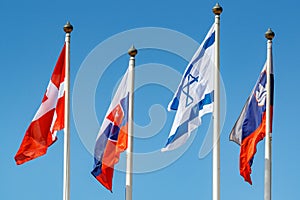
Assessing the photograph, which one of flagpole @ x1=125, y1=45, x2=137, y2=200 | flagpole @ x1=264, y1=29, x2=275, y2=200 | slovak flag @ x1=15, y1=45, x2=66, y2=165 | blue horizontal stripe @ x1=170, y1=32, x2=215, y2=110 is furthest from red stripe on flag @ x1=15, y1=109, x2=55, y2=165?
flagpole @ x1=264, y1=29, x2=275, y2=200

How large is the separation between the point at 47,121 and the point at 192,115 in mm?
4978

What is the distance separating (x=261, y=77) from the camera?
1206 inches

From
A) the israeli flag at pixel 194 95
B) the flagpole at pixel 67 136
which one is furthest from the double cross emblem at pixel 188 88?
the flagpole at pixel 67 136

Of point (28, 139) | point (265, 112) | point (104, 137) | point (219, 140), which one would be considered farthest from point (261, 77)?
point (28, 139)

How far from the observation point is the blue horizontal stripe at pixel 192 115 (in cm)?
2919

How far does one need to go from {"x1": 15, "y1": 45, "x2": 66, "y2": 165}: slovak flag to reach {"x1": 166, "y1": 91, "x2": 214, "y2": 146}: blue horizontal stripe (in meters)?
4.21

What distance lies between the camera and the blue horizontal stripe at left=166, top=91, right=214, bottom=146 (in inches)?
1149

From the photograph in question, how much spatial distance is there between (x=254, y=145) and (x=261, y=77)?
216 cm

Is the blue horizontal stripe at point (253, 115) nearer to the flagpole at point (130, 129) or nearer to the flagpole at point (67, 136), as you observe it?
the flagpole at point (130, 129)

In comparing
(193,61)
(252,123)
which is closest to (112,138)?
(193,61)

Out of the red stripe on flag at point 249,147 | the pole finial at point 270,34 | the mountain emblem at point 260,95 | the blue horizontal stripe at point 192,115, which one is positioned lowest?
the red stripe on flag at point 249,147

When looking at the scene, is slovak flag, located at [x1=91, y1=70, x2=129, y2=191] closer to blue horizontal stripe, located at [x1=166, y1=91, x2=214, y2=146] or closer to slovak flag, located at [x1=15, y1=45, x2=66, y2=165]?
slovak flag, located at [x1=15, y1=45, x2=66, y2=165]

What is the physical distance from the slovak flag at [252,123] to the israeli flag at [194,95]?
170 cm

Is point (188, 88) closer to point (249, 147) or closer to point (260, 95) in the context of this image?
point (260, 95)
